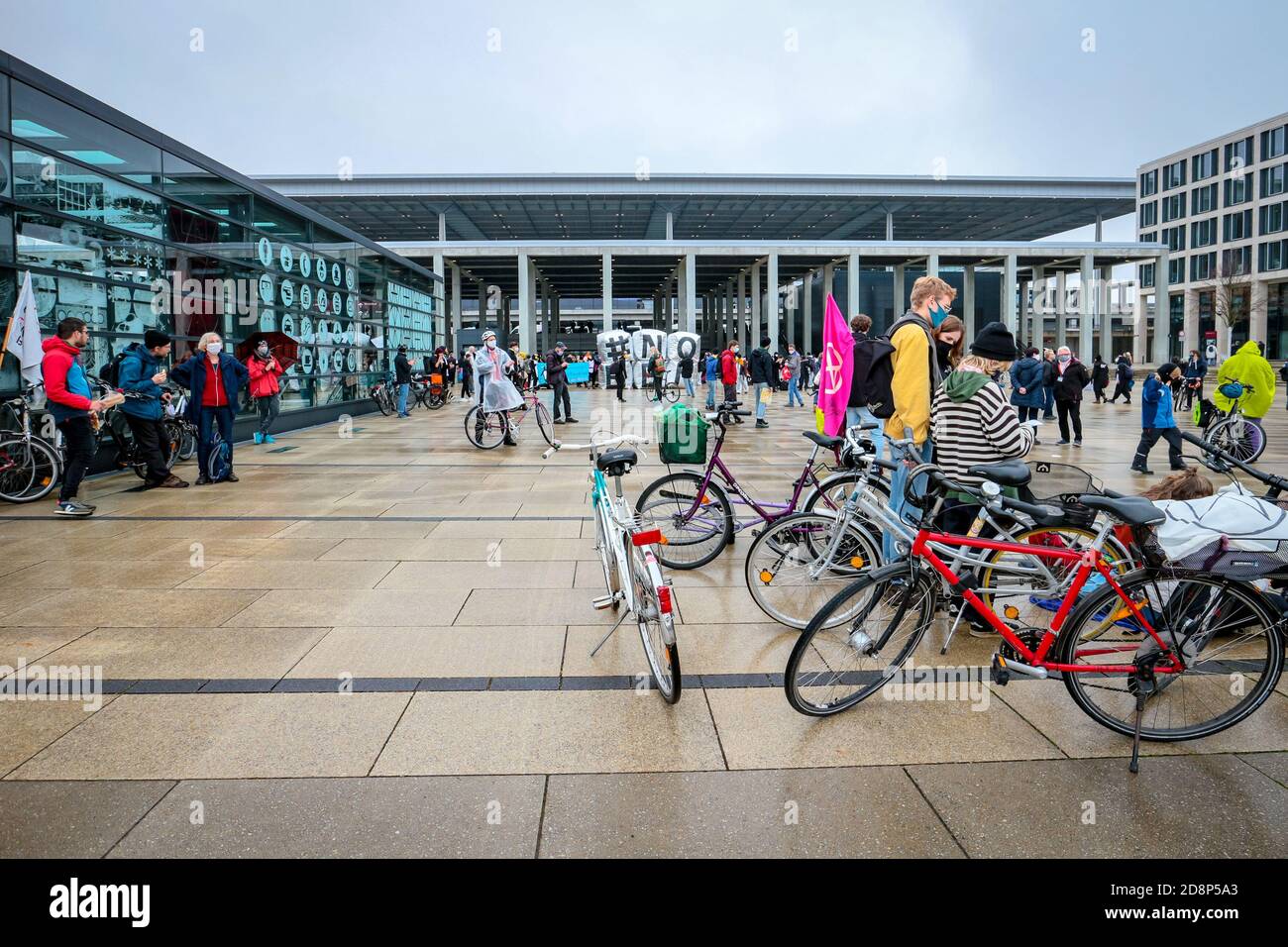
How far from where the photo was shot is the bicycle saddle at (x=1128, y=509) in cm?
346

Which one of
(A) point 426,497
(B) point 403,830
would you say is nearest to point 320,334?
(A) point 426,497

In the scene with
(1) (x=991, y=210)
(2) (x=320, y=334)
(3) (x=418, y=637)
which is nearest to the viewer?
(3) (x=418, y=637)

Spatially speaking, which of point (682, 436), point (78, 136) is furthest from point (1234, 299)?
point (78, 136)

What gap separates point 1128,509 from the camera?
3.50 m

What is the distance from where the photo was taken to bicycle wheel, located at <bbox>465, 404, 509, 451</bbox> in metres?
14.8

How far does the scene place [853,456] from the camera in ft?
16.4

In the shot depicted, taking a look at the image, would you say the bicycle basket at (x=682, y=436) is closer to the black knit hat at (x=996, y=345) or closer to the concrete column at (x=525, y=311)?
the black knit hat at (x=996, y=345)

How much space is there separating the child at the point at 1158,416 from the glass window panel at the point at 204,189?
1307 centimetres

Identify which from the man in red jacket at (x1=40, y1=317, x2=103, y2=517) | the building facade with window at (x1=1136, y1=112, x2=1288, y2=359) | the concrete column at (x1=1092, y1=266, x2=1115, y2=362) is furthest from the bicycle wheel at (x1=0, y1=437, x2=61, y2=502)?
the building facade with window at (x1=1136, y1=112, x2=1288, y2=359)

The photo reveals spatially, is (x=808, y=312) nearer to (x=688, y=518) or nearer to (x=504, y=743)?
(x=688, y=518)

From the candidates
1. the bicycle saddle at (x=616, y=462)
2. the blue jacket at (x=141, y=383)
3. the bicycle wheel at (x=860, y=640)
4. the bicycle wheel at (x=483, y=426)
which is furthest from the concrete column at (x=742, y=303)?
the bicycle wheel at (x=860, y=640)

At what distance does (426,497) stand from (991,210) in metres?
60.3

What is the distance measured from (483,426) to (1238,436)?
421 inches
